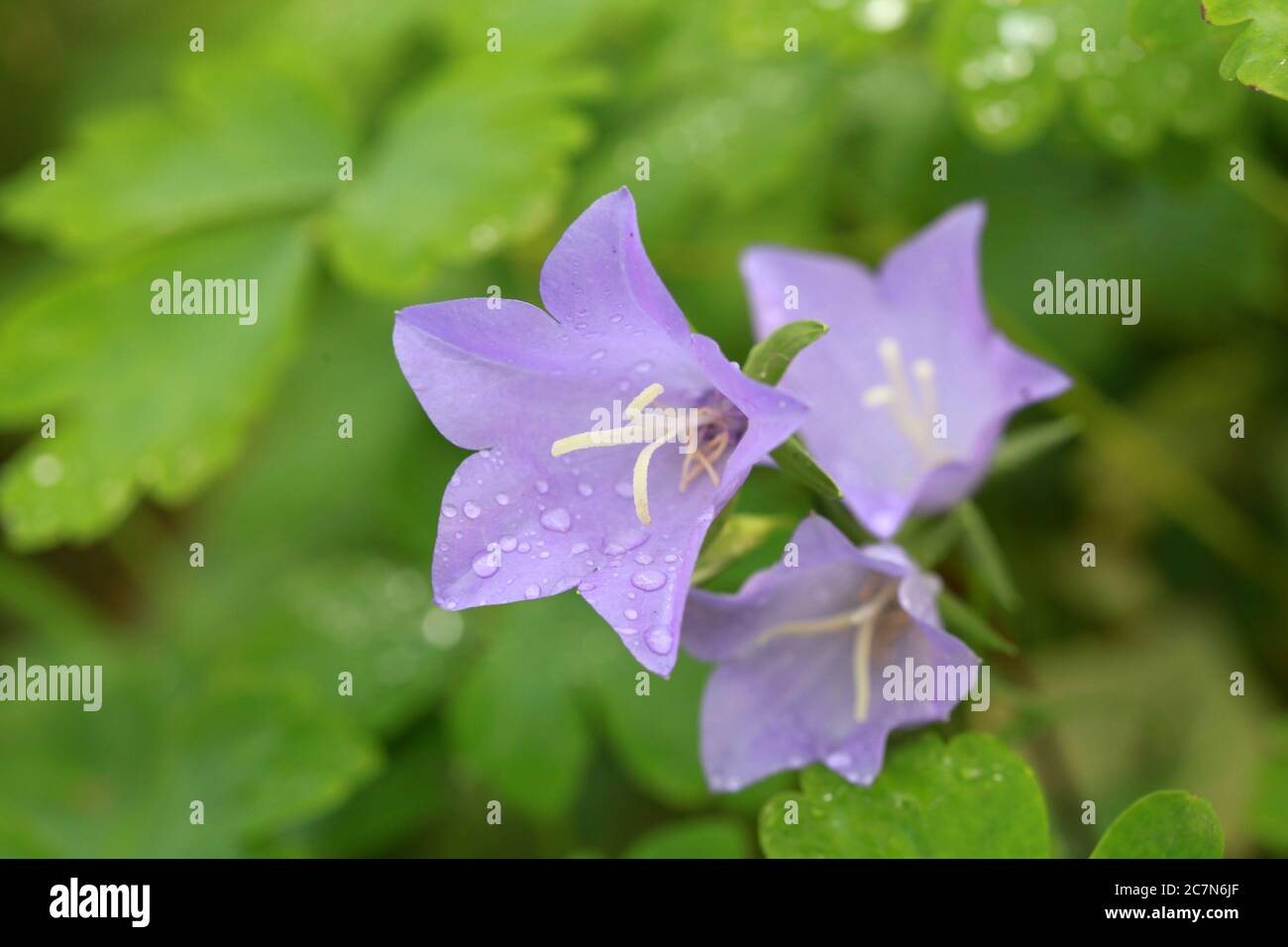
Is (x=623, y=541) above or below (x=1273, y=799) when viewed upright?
above

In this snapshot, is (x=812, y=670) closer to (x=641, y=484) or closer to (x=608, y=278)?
(x=641, y=484)

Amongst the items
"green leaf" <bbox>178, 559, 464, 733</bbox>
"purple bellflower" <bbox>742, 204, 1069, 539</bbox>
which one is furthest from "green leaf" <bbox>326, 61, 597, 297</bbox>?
"green leaf" <bbox>178, 559, 464, 733</bbox>

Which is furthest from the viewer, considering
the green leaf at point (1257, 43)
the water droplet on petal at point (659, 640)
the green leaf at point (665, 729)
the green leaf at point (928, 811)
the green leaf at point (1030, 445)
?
the green leaf at point (665, 729)

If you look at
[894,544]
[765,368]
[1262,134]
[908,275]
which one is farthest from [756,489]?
[1262,134]

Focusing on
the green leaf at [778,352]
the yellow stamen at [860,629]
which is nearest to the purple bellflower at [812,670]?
the yellow stamen at [860,629]

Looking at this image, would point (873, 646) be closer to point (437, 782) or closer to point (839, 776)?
point (839, 776)

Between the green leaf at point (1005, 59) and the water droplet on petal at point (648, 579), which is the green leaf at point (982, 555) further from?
the green leaf at point (1005, 59)

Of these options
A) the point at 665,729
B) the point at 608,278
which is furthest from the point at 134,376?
the point at 608,278

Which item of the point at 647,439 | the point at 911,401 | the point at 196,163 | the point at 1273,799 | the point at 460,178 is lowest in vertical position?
the point at 1273,799
